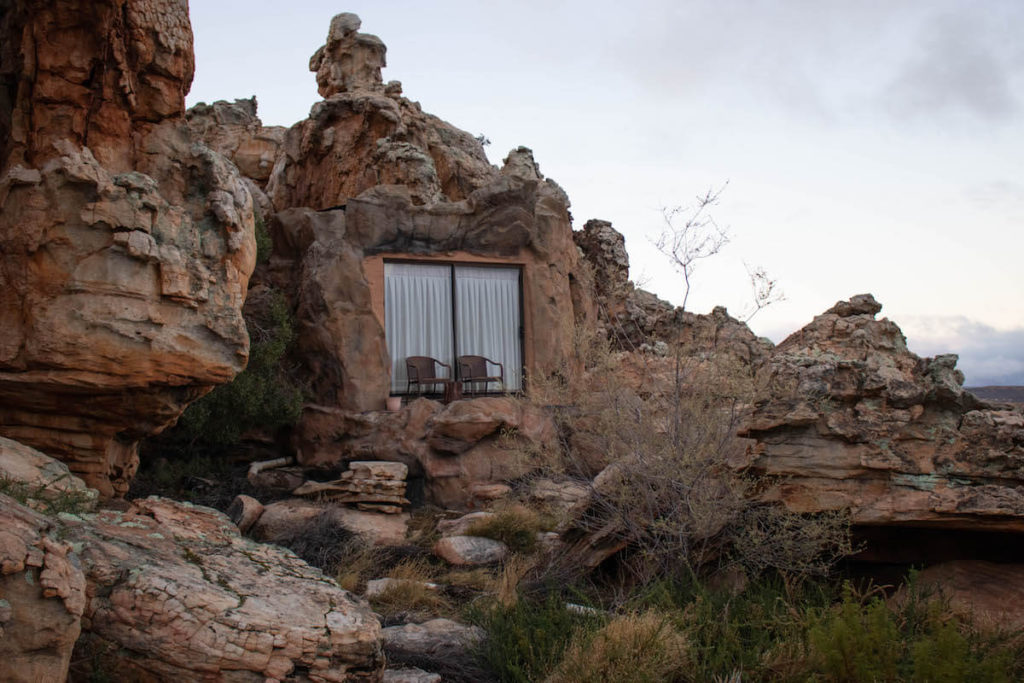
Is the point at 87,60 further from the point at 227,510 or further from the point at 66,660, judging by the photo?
the point at 66,660

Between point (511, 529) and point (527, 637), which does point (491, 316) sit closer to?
point (511, 529)

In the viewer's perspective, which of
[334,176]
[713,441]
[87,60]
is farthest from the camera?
[334,176]

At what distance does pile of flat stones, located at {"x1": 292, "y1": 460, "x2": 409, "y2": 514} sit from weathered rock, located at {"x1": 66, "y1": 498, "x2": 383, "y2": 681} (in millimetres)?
4827

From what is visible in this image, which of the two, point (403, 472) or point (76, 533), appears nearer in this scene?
point (76, 533)

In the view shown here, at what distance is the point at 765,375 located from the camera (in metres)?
6.90

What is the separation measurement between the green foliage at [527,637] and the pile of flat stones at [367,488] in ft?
13.7

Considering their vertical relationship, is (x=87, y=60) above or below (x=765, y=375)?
above

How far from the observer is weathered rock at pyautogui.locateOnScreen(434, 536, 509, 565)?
8180mm

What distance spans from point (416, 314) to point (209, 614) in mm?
8728

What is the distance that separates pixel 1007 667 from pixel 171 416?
6839 millimetres

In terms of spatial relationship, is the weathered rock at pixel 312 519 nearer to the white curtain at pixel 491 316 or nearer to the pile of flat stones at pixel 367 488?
the pile of flat stones at pixel 367 488

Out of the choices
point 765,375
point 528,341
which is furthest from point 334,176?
Result: point 765,375

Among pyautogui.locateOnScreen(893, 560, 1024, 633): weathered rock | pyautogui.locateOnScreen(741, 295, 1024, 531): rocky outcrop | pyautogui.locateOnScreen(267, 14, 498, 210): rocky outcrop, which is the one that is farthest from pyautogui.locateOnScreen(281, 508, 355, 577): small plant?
pyautogui.locateOnScreen(267, 14, 498, 210): rocky outcrop

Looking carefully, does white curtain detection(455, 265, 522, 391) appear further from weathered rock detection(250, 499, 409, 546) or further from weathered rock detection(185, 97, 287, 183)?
weathered rock detection(185, 97, 287, 183)
